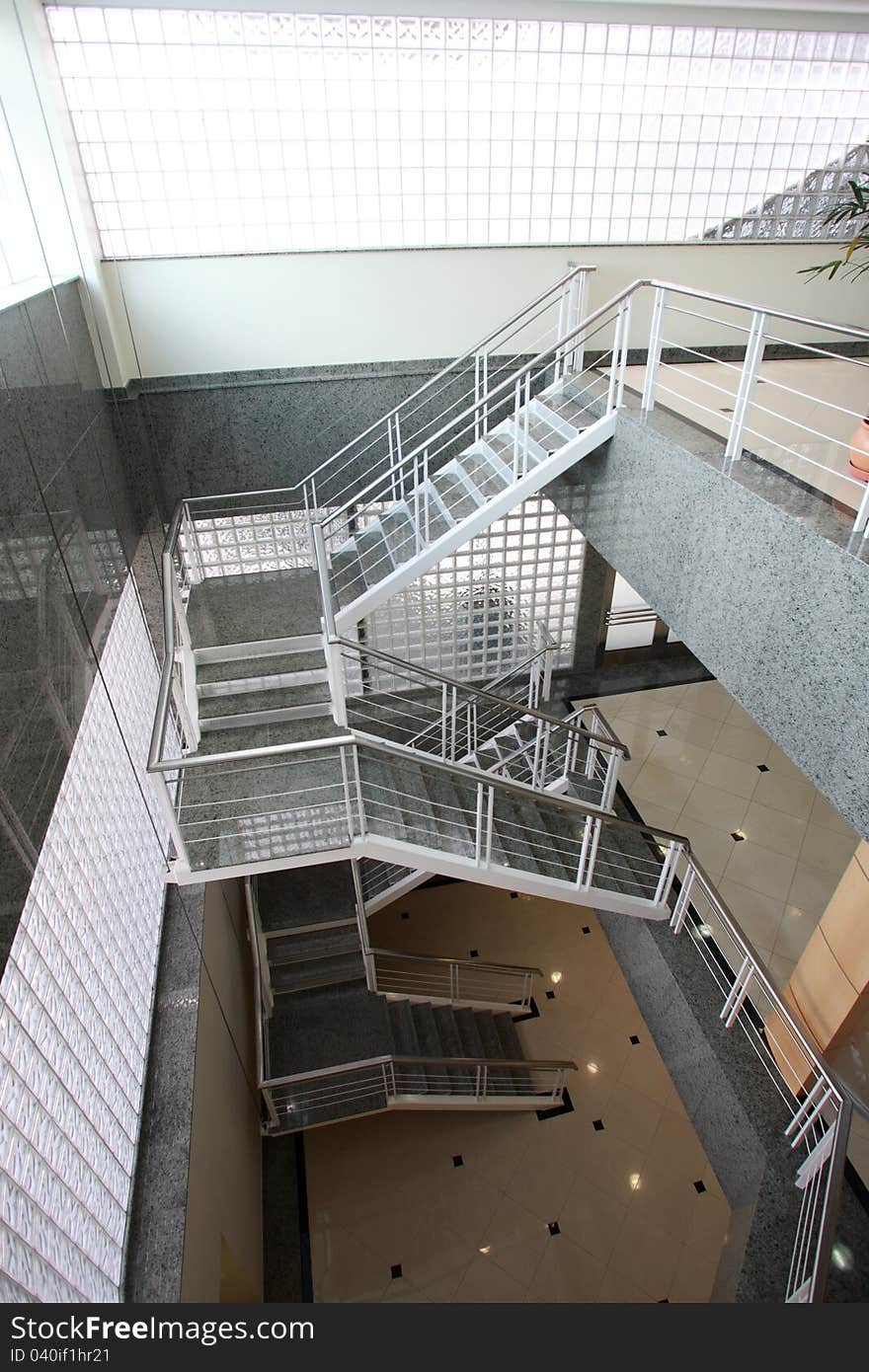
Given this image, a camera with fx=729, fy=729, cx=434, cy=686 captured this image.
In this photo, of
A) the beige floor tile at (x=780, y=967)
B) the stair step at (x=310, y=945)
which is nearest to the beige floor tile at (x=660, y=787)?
the beige floor tile at (x=780, y=967)

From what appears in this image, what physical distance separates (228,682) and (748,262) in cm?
432

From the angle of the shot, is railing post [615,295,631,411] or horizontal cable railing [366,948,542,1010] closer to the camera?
railing post [615,295,631,411]

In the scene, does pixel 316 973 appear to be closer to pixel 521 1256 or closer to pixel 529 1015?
pixel 529 1015

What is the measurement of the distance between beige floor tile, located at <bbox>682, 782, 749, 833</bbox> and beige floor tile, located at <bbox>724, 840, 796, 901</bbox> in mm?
204

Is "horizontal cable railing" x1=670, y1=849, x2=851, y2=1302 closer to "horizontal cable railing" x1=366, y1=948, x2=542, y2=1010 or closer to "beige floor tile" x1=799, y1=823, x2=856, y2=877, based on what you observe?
"beige floor tile" x1=799, y1=823, x2=856, y2=877


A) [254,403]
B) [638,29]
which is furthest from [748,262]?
[254,403]

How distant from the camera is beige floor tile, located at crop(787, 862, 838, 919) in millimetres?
4898

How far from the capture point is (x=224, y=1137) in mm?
3561

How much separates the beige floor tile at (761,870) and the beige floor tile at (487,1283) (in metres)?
2.79

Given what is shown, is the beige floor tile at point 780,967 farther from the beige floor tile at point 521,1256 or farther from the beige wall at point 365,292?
the beige wall at point 365,292

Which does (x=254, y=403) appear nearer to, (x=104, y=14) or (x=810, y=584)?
(x=104, y=14)

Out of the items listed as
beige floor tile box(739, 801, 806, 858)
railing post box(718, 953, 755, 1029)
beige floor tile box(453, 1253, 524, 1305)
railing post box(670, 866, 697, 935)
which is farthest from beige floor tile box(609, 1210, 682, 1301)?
beige floor tile box(739, 801, 806, 858)

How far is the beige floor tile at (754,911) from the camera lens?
471 cm

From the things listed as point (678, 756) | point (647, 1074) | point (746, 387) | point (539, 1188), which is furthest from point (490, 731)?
point (746, 387)
